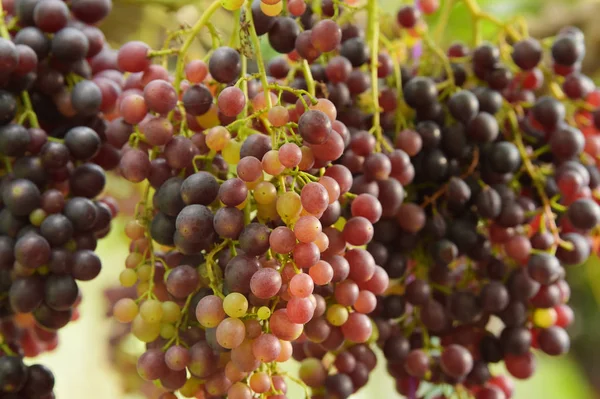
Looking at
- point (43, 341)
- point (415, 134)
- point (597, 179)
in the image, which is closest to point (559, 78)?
point (597, 179)

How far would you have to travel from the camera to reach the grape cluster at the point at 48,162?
55 centimetres

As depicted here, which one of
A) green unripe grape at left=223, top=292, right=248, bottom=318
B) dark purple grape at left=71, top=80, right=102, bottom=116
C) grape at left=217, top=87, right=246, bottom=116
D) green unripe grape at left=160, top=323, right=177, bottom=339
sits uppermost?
grape at left=217, top=87, right=246, bottom=116

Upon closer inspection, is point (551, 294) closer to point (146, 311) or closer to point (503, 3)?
point (146, 311)

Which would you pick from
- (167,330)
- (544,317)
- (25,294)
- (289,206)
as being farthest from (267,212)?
(544,317)

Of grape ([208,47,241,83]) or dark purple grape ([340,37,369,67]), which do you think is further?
dark purple grape ([340,37,369,67])

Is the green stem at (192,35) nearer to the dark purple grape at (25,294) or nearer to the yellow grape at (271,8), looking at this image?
the yellow grape at (271,8)

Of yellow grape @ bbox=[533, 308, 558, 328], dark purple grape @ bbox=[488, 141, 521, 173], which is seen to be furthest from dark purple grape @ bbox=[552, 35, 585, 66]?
yellow grape @ bbox=[533, 308, 558, 328]

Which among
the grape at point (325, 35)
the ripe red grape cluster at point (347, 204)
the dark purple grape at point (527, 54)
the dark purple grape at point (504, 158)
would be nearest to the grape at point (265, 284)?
the ripe red grape cluster at point (347, 204)

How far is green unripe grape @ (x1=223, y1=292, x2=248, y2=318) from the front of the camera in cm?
44

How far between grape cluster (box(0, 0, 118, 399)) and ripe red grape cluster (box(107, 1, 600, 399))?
43 mm

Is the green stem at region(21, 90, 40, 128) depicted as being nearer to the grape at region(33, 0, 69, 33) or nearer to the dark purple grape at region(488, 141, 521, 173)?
the grape at region(33, 0, 69, 33)

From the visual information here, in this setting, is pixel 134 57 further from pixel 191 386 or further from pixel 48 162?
pixel 191 386

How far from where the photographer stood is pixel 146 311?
0.51 m

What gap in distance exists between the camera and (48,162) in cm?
56
